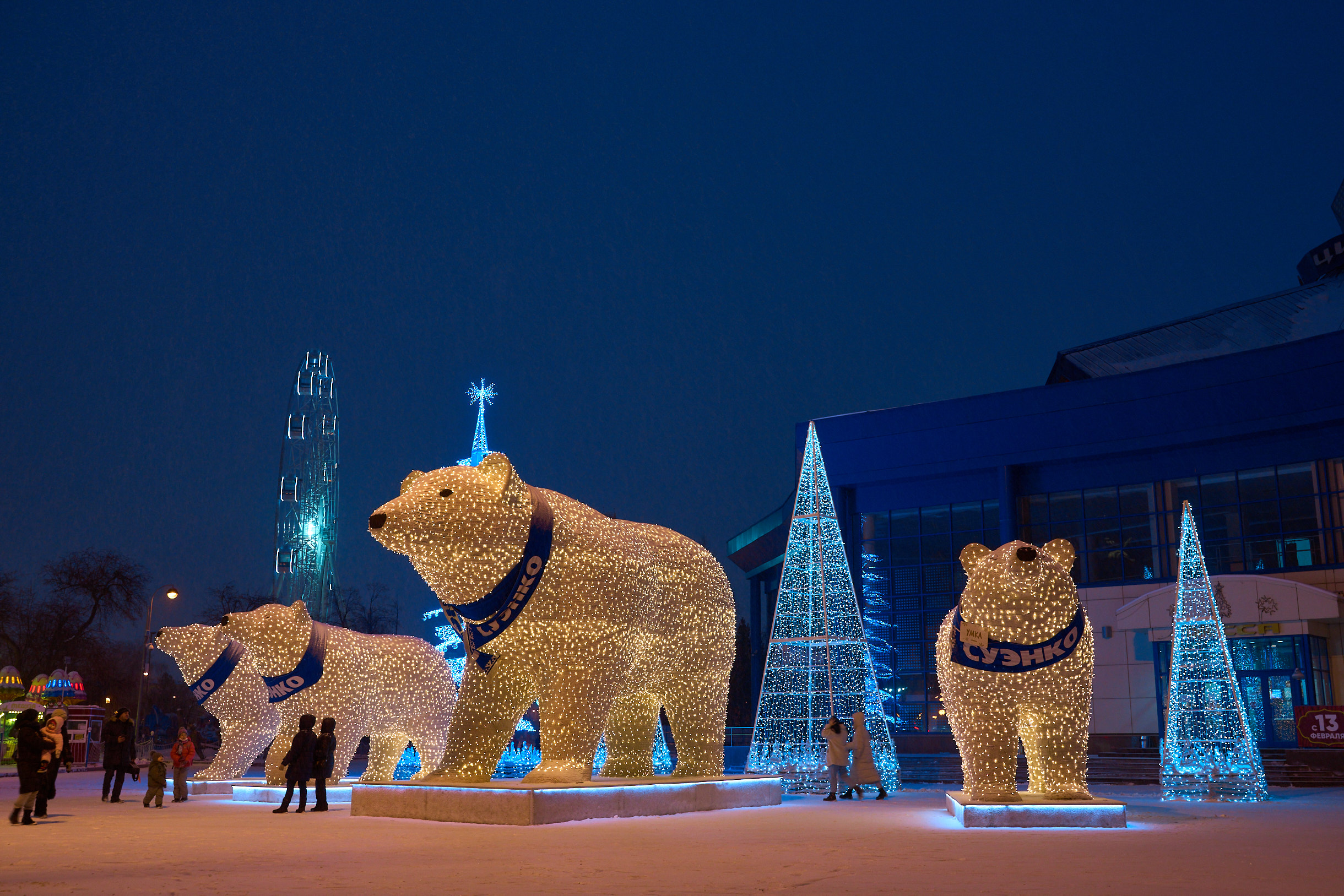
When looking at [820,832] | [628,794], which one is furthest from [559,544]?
[820,832]

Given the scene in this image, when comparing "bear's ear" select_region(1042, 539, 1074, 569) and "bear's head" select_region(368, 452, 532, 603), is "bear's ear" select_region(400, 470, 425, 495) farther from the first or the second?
"bear's ear" select_region(1042, 539, 1074, 569)

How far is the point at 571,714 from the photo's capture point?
28.3 feet

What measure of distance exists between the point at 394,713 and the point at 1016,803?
20.8 feet

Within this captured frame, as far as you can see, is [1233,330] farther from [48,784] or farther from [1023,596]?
[48,784]

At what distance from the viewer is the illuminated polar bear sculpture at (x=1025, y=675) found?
28.5 feet

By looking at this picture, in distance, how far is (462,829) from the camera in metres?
7.99

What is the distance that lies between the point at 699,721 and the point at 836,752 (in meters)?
2.61

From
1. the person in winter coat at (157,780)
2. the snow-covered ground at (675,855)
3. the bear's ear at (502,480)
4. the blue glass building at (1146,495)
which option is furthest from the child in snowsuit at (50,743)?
the blue glass building at (1146,495)

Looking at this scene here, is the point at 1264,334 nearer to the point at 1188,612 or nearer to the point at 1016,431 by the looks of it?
the point at 1016,431

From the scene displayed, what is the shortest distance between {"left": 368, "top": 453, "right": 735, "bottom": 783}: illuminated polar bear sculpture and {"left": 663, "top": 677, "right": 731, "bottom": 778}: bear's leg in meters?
0.75

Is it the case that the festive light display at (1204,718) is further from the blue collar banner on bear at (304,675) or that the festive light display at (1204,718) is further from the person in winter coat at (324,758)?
the blue collar banner on bear at (304,675)

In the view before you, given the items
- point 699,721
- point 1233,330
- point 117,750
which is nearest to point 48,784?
point 117,750

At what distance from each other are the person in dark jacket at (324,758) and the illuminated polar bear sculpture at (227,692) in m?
1.81

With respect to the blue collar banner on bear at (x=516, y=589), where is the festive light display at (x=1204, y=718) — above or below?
below
